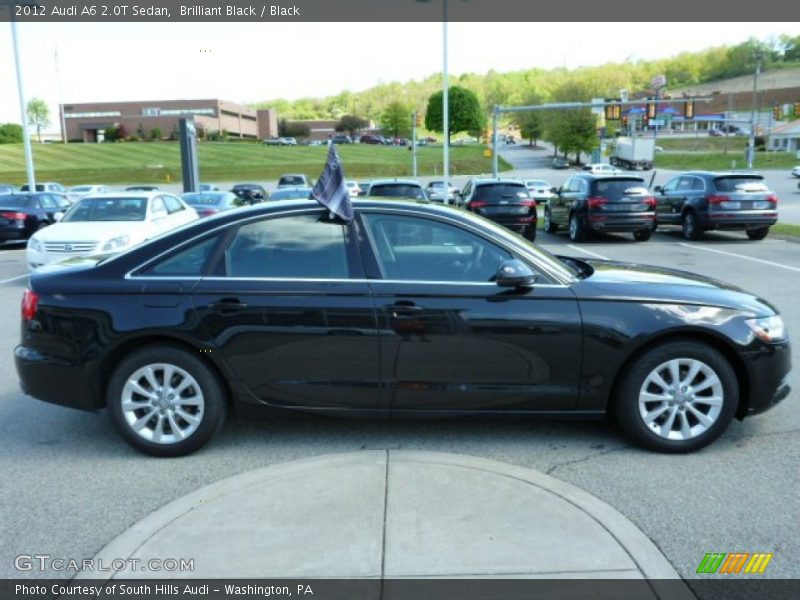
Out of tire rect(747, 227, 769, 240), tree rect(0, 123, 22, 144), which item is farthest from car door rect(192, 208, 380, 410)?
tree rect(0, 123, 22, 144)

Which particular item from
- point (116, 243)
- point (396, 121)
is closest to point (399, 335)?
point (116, 243)

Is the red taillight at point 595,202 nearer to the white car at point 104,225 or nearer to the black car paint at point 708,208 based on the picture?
the black car paint at point 708,208

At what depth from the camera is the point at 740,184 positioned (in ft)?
56.3

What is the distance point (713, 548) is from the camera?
131 inches

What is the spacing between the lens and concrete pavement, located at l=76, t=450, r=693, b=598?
3.13m

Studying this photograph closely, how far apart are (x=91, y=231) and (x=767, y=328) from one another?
34.1 ft

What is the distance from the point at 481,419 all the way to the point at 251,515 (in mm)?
1563

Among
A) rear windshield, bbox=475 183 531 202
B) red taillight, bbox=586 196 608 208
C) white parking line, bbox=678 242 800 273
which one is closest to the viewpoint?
white parking line, bbox=678 242 800 273

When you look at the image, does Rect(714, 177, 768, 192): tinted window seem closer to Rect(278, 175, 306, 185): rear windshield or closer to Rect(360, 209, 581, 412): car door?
Rect(360, 209, 581, 412): car door

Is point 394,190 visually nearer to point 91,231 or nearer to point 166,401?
point 91,231

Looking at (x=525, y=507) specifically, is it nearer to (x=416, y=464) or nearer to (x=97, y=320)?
(x=416, y=464)

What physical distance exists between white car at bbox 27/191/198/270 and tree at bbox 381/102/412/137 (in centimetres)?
11665

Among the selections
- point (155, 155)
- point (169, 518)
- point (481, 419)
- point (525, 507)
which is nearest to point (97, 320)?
point (169, 518)

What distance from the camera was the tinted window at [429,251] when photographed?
175 inches
